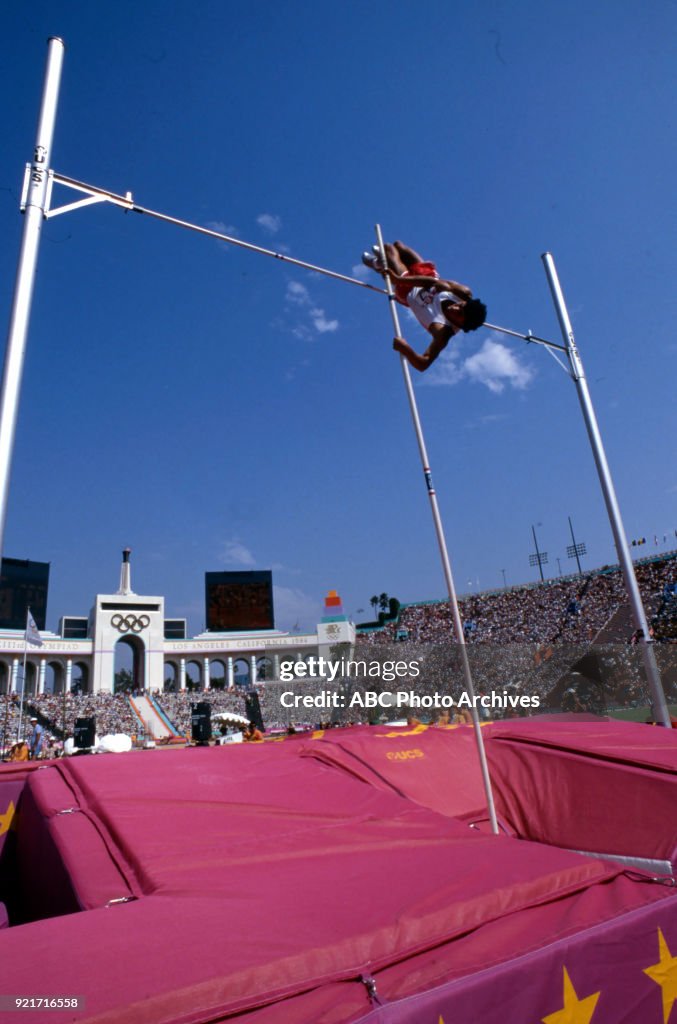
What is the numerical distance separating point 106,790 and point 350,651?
27449mm

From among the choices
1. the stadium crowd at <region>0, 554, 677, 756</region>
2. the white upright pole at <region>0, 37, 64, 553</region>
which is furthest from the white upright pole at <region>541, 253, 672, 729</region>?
the white upright pole at <region>0, 37, 64, 553</region>

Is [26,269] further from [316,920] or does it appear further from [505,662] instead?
[505,662]

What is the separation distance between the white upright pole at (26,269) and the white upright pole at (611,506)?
21.6 ft

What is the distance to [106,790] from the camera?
8.28ft

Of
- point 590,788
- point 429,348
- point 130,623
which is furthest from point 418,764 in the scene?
point 130,623

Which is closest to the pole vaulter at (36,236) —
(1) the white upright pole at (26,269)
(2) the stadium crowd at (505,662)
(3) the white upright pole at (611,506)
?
(1) the white upright pole at (26,269)

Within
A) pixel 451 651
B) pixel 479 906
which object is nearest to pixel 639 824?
pixel 479 906

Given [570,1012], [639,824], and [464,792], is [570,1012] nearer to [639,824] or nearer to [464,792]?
[639,824]

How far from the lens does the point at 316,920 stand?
4.52ft

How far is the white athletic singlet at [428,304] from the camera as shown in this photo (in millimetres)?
4332

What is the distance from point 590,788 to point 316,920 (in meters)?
2.37

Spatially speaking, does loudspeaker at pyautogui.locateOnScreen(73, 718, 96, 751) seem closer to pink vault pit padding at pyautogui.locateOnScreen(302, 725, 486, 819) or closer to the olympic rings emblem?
pink vault pit padding at pyautogui.locateOnScreen(302, 725, 486, 819)

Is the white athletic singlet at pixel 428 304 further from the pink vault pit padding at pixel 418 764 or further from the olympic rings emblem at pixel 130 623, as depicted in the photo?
the olympic rings emblem at pixel 130 623

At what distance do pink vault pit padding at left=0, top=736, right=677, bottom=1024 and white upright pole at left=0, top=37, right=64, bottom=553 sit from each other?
2042 millimetres
